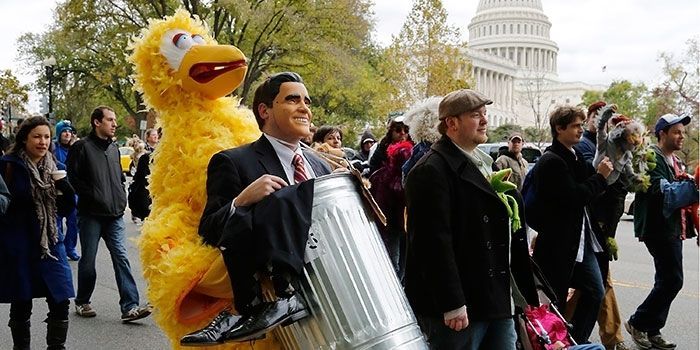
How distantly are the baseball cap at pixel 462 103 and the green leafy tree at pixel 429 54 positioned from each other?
77.2 feet

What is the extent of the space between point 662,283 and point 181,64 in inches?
165

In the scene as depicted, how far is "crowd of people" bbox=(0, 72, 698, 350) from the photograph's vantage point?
2.51 metres

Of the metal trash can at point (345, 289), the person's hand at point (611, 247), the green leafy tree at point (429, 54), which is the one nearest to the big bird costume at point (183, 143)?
the metal trash can at point (345, 289)

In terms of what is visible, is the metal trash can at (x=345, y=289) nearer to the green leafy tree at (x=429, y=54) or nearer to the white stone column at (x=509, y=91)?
the green leafy tree at (x=429, y=54)

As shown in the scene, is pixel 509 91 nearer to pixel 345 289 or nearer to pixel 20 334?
pixel 20 334

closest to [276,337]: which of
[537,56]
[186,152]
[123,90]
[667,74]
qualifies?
[186,152]

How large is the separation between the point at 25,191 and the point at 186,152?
2.05 meters

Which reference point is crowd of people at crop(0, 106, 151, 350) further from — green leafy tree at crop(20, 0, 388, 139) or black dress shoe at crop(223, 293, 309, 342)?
green leafy tree at crop(20, 0, 388, 139)

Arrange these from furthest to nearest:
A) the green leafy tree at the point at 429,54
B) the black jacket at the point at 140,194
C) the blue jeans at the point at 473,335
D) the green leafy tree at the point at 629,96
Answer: the green leafy tree at the point at 629,96 → the green leafy tree at the point at 429,54 → the black jacket at the point at 140,194 → the blue jeans at the point at 473,335

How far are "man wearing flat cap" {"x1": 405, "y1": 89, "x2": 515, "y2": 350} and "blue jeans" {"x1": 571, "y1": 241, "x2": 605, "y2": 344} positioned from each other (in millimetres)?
1683

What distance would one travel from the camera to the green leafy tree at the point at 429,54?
2722 centimetres

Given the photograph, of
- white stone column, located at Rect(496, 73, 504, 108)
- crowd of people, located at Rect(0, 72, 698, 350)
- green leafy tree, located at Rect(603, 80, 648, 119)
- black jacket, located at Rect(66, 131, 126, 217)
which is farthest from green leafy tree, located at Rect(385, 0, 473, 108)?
white stone column, located at Rect(496, 73, 504, 108)

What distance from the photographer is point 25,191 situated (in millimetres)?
4914

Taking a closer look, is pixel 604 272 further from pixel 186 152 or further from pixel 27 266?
pixel 27 266
